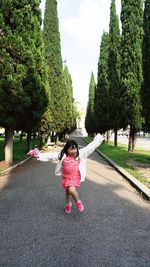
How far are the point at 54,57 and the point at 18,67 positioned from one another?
65.6ft

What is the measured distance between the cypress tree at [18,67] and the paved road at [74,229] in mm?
6363

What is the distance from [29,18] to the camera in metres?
16.8

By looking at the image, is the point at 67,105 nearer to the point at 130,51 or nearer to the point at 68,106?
the point at 68,106

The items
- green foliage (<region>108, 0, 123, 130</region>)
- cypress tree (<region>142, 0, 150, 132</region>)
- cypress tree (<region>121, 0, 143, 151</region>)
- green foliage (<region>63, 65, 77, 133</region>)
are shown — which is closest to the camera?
cypress tree (<region>142, 0, 150, 132</region>)

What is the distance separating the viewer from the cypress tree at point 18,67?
621 inches

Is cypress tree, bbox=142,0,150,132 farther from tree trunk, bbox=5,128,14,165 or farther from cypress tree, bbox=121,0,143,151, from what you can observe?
cypress tree, bbox=121,0,143,151

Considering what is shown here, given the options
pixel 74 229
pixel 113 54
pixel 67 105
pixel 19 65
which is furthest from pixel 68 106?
pixel 74 229

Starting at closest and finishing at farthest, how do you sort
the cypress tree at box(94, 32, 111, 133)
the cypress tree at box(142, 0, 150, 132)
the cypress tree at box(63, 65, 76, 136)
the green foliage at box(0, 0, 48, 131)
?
the green foliage at box(0, 0, 48, 131)
the cypress tree at box(142, 0, 150, 132)
the cypress tree at box(94, 32, 111, 133)
the cypress tree at box(63, 65, 76, 136)

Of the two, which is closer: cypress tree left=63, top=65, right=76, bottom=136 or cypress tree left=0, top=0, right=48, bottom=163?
cypress tree left=0, top=0, right=48, bottom=163

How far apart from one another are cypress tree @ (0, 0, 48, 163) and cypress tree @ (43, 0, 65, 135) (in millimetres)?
16649

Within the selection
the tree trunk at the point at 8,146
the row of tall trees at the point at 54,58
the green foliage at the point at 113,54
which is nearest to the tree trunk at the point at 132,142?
the row of tall trees at the point at 54,58

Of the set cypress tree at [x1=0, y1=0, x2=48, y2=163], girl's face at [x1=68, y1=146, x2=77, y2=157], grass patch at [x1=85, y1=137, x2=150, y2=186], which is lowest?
grass patch at [x1=85, y1=137, x2=150, y2=186]

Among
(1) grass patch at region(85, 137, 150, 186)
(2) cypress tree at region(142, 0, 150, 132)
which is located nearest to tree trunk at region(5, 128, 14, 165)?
Result: (1) grass patch at region(85, 137, 150, 186)

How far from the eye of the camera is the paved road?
14.9 feet
